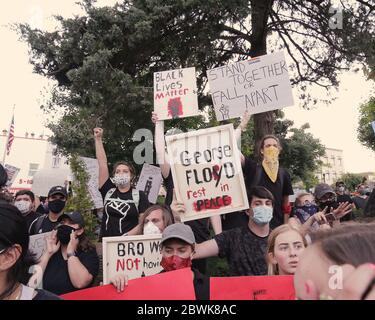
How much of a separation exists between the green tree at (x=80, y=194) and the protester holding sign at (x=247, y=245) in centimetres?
428

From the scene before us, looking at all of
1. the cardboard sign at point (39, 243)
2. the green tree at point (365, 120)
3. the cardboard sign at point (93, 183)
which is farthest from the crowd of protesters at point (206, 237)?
the green tree at point (365, 120)

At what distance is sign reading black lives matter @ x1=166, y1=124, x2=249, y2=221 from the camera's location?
3309mm

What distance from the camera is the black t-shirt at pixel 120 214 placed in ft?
11.6

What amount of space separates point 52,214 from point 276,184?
2.32 m

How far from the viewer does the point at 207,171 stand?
3.41m

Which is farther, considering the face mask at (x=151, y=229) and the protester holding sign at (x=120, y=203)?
the protester holding sign at (x=120, y=203)

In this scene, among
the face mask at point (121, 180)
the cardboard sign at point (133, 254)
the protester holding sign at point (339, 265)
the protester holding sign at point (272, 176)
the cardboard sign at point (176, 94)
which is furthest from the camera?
the cardboard sign at point (176, 94)

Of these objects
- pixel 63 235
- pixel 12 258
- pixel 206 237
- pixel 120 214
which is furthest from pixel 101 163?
pixel 12 258

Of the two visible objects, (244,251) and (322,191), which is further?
(322,191)

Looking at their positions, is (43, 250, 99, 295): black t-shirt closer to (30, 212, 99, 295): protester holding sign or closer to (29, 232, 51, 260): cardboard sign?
(30, 212, 99, 295): protester holding sign

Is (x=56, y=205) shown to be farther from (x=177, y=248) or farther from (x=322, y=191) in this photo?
(x=322, y=191)

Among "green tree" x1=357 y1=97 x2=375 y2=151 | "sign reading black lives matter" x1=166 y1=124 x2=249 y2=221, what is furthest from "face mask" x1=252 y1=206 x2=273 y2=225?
"green tree" x1=357 y1=97 x2=375 y2=151

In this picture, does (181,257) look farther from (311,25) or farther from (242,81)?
(311,25)

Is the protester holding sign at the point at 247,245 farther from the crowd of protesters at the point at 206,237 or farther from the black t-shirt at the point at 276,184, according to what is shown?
the black t-shirt at the point at 276,184
